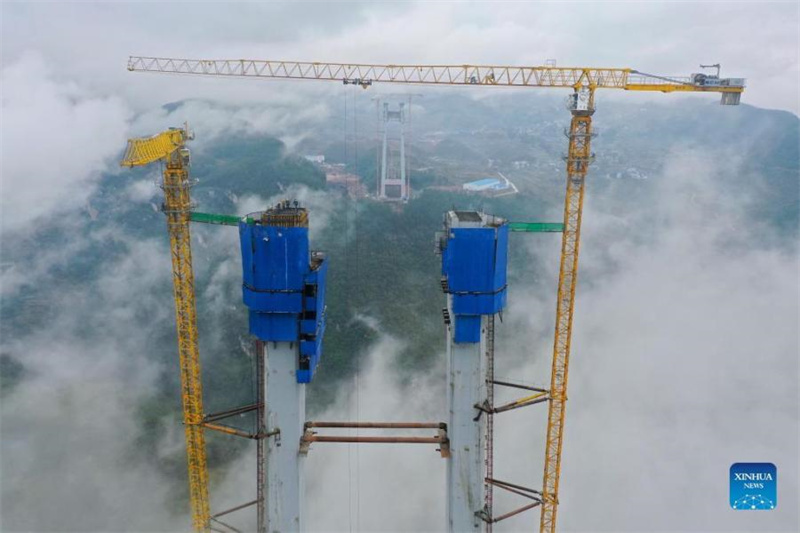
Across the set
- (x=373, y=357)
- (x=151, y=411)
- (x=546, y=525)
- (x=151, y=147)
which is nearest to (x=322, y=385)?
(x=373, y=357)

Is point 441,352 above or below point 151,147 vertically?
below

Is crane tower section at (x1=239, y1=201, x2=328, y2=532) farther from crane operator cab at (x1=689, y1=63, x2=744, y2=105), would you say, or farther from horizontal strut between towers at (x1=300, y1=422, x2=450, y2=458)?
crane operator cab at (x1=689, y1=63, x2=744, y2=105)

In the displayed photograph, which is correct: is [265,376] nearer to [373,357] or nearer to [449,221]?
[449,221]

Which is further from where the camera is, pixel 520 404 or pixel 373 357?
pixel 373 357

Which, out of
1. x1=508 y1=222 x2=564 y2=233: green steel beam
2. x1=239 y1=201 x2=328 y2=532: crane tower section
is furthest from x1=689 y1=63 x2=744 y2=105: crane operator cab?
x1=239 y1=201 x2=328 y2=532: crane tower section

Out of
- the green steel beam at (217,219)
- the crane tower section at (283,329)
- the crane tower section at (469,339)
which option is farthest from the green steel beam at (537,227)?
the green steel beam at (217,219)

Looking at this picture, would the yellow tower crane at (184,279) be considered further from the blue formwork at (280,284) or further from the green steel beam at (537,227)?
the green steel beam at (537,227)

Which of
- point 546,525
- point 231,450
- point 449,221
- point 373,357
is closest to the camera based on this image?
point 449,221

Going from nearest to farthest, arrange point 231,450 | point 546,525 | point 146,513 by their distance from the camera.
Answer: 1. point 546,525
2. point 146,513
3. point 231,450

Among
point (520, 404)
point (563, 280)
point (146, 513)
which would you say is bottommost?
point (146, 513)
